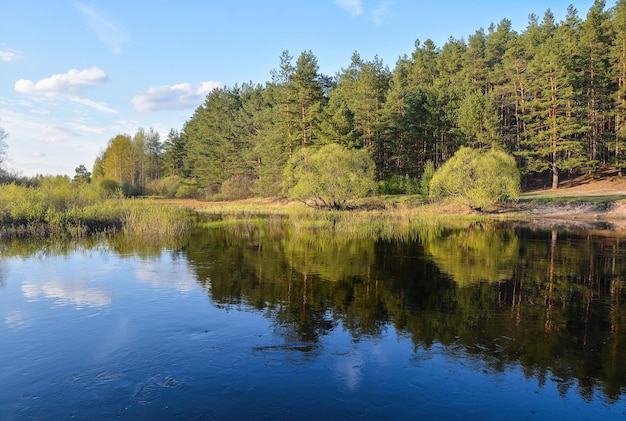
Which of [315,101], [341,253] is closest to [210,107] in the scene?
[315,101]

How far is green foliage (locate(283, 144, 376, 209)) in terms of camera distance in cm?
4441

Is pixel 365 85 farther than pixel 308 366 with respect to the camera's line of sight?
Yes

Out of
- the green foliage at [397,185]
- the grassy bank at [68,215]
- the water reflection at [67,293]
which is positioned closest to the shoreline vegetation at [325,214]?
the grassy bank at [68,215]

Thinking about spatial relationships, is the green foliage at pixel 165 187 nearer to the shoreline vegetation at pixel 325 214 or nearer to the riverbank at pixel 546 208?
the riverbank at pixel 546 208

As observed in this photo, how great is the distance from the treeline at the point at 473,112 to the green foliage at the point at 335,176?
8216 millimetres

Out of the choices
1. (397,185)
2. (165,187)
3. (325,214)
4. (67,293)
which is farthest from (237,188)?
(67,293)

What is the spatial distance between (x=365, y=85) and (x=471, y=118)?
15.9 meters

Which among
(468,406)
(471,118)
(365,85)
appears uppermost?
(365,85)

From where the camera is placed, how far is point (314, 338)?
10.3 metres

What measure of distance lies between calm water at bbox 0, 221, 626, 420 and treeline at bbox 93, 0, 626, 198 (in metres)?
38.5

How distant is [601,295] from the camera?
1391 cm

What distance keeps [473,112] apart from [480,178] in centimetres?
1928

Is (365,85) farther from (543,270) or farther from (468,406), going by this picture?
(468,406)

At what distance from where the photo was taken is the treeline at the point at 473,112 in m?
55.6
